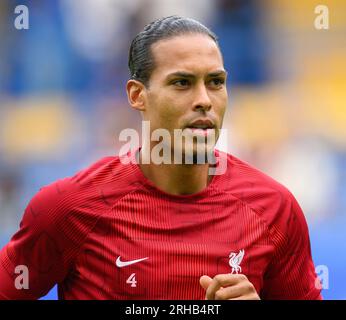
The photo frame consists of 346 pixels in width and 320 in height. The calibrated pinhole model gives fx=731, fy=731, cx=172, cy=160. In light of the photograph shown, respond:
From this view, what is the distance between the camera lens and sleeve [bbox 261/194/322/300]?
9.62 ft

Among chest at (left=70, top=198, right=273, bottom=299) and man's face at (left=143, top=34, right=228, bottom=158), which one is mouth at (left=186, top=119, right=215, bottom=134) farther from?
chest at (left=70, top=198, right=273, bottom=299)

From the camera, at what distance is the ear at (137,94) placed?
305 centimetres

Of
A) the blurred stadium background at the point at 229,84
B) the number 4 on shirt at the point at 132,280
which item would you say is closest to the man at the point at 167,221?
the number 4 on shirt at the point at 132,280

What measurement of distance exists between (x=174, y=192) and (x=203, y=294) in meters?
0.44

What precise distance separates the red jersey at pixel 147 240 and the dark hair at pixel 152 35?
400 millimetres

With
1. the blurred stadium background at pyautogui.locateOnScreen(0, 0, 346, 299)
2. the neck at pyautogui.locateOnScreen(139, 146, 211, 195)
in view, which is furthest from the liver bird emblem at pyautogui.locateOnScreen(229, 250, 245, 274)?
the blurred stadium background at pyautogui.locateOnScreen(0, 0, 346, 299)

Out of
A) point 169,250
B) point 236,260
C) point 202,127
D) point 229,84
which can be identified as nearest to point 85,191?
point 169,250

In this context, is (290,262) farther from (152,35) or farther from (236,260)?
(152,35)

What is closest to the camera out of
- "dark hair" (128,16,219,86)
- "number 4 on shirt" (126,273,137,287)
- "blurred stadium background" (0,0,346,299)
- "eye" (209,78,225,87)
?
"number 4 on shirt" (126,273,137,287)

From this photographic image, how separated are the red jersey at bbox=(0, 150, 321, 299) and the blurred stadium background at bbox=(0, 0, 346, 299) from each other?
10.3 ft

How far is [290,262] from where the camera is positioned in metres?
2.96

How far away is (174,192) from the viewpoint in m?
2.94

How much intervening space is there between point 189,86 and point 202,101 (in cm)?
10

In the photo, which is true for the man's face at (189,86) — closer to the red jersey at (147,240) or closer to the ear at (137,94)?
the ear at (137,94)
